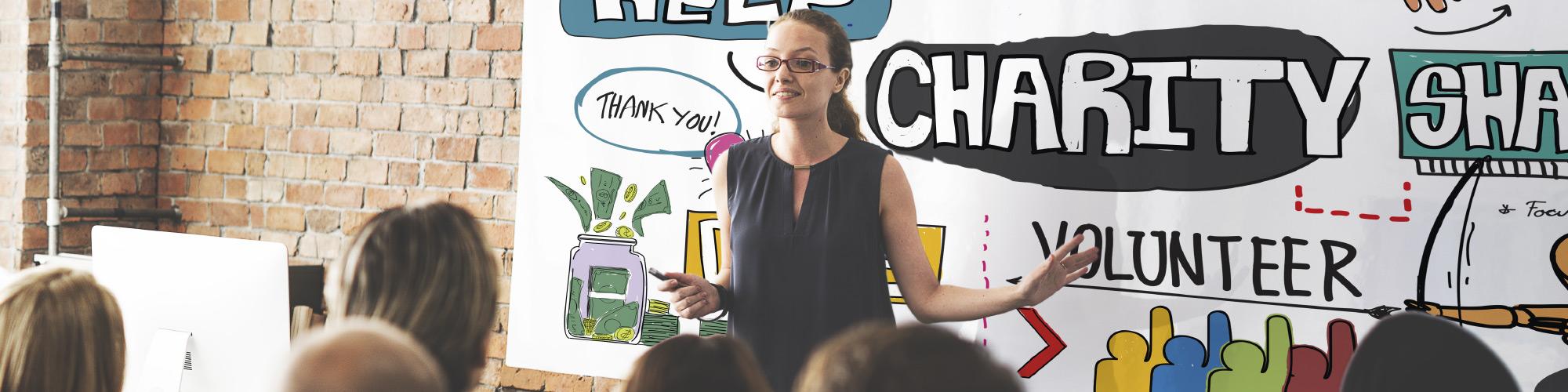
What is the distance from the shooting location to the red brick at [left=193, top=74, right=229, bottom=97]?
3.76 metres

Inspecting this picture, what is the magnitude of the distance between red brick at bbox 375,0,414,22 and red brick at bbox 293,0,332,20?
0.19 meters

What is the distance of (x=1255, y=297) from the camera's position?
8.36ft

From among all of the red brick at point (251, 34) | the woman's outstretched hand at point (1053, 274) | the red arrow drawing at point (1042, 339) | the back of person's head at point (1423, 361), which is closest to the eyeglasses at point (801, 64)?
the woman's outstretched hand at point (1053, 274)

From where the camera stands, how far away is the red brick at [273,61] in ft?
11.9

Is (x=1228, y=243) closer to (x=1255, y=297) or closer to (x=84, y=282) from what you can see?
(x=1255, y=297)

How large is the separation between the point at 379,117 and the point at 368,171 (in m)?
0.18

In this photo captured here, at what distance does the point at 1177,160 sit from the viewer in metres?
2.59

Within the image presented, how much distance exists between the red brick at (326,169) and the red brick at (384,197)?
0.12m

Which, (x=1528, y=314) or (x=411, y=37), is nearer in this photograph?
(x=1528, y=314)

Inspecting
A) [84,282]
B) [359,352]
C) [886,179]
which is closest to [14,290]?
[84,282]

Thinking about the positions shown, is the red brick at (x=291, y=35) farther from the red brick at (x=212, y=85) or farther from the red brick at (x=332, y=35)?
the red brick at (x=212, y=85)

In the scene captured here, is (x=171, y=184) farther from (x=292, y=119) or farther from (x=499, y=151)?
(x=499, y=151)

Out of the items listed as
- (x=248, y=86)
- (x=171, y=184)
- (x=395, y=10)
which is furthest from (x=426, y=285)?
(x=171, y=184)

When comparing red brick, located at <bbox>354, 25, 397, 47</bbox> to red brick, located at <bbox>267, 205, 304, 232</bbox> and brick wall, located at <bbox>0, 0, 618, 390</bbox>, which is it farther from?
red brick, located at <bbox>267, 205, 304, 232</bbox>
